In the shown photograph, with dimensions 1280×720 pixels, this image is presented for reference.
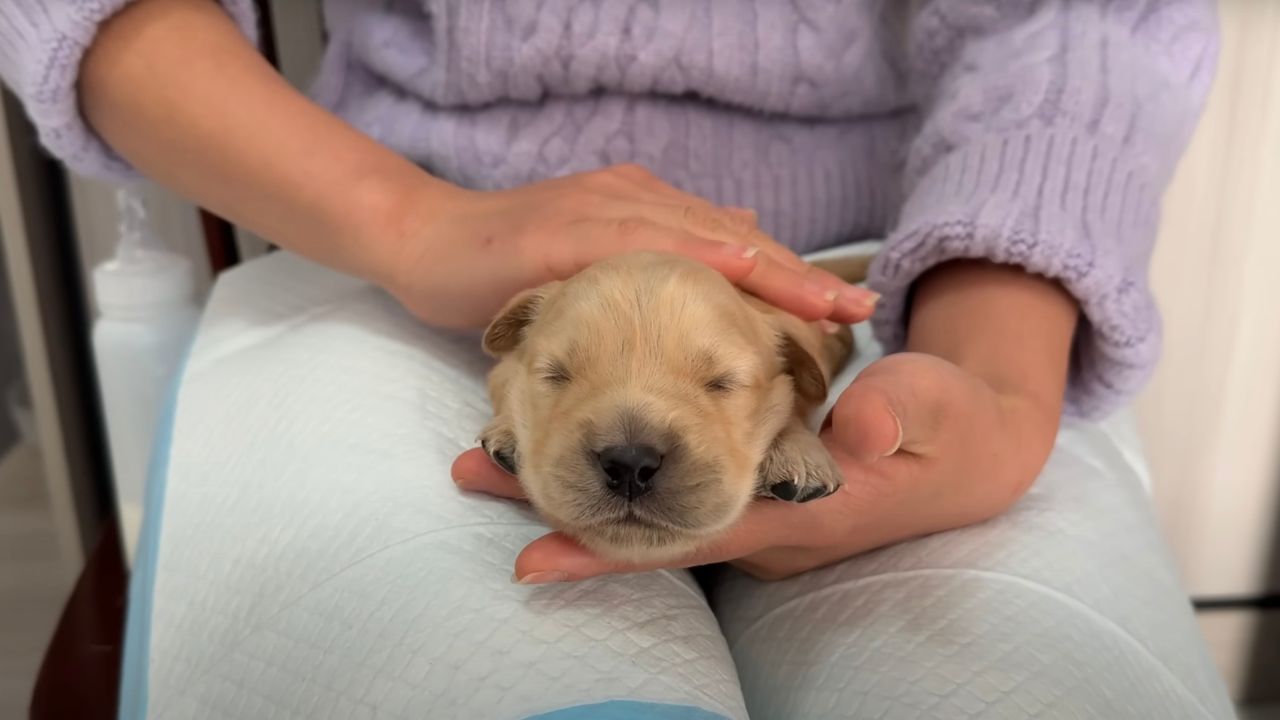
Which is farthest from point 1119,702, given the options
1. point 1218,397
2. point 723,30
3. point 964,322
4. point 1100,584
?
point 1218,397

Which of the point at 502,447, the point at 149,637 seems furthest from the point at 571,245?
the point at 149,637

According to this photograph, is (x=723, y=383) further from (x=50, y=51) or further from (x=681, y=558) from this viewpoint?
(x=50, y=51)

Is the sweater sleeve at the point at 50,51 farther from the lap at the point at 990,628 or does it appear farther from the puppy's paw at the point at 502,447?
the lap at the point at 990,628

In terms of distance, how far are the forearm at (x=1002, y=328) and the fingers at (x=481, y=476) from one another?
31 centimetres

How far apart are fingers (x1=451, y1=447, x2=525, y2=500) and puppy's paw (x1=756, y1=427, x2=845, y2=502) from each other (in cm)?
15

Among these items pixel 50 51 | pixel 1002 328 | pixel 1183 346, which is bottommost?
pixel 1183 346

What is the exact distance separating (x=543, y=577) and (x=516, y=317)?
182 millimetres

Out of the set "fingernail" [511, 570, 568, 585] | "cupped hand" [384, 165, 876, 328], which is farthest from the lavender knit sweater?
"fingernail" [511, 570, 568, 585]

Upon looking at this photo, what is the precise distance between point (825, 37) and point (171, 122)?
0.55m

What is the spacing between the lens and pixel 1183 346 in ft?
4.23

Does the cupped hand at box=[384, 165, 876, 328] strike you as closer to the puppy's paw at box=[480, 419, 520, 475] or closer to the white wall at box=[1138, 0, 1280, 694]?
the puppy's paw at box=[480, 419, 520, 475]

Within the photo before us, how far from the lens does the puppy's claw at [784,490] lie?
0.55m

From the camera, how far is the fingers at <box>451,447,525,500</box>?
603 mm

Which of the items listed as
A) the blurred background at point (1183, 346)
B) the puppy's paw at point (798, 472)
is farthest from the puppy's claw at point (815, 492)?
the blurred background at point (1183, 346)
